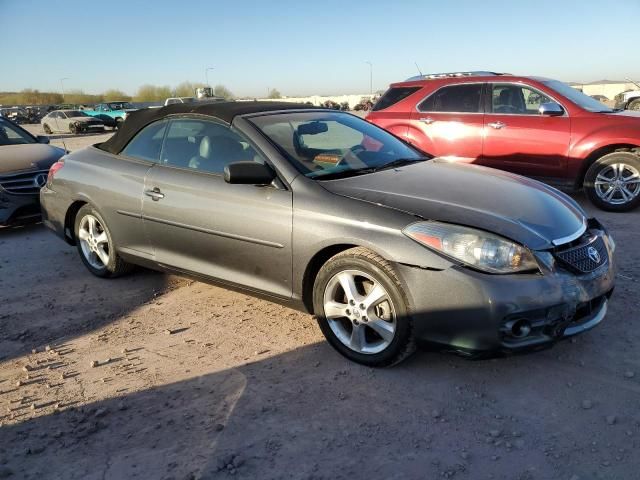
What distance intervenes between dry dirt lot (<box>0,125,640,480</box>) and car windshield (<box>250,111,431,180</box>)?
1.18 metres

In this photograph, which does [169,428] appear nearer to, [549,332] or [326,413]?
[326,413]

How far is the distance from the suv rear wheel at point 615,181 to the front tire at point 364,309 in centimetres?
494

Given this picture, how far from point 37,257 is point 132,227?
7.00 feet

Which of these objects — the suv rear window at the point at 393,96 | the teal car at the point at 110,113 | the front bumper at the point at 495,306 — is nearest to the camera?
the front bumper at the point at 495,306

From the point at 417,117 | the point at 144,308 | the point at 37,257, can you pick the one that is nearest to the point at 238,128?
the point at 144,308

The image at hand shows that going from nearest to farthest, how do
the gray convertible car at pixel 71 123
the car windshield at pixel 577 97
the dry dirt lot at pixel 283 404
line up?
the dry dirt lot at pixel 283 404 < the car windshield at pixel 577 97 < the gray convertible car at pixel 71 123

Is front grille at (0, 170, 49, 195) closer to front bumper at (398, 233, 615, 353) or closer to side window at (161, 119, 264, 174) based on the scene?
side window at (161, 119, 264, 174)

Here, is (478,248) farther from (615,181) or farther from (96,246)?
(615,181)

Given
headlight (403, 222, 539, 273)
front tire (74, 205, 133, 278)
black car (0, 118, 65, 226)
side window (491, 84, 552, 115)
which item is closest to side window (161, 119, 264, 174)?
front tire (74, 205, 133, 278)

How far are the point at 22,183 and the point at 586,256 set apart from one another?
6583 millimetres

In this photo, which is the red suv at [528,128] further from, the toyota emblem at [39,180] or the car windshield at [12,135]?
the car windshield at [12,135]

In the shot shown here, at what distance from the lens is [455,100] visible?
7672 millimetres

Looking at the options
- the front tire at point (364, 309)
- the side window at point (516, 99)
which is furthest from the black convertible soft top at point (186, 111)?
the side window at point (516, 99)

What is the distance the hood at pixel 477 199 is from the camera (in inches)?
117
